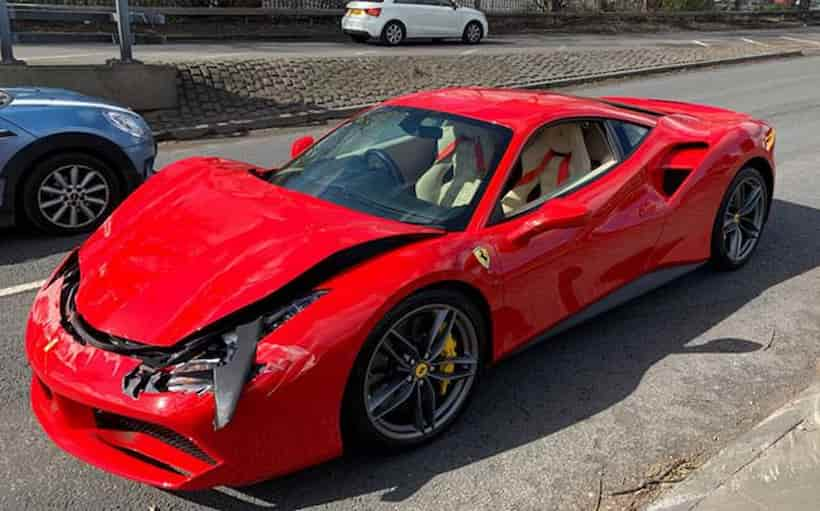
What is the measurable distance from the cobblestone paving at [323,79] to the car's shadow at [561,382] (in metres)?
7.02

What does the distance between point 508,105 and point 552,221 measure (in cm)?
94

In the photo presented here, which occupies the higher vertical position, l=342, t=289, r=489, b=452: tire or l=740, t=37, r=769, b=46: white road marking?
l=740, t=37, r=769, b=46: white road marking

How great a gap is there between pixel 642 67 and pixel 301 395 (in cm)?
1517

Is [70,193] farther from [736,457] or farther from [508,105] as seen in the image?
[736,457]

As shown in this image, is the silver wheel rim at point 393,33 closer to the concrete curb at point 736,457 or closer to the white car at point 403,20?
the white car at point 403,20

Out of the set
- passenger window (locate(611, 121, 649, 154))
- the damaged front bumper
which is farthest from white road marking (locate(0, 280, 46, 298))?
passenger window (locate(611, 121, 649, 154))

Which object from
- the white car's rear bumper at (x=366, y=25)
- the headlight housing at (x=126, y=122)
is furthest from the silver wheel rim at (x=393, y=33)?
the headlight housing at (x=126, y=122)

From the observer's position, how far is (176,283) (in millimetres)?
3014

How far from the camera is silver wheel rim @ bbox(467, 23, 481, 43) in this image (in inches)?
848

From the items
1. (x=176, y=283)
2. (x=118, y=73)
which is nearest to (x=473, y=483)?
(x=176, y=283)

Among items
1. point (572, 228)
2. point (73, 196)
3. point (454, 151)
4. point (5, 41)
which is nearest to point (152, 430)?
point (454, 151)

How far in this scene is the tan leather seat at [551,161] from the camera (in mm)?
3838

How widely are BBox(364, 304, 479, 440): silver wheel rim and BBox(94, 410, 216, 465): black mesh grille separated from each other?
2.13ft

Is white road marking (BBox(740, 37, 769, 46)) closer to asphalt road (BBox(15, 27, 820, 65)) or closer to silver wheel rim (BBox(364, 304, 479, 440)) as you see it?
asphalt road (BBox(15, 27, 820, 65))
